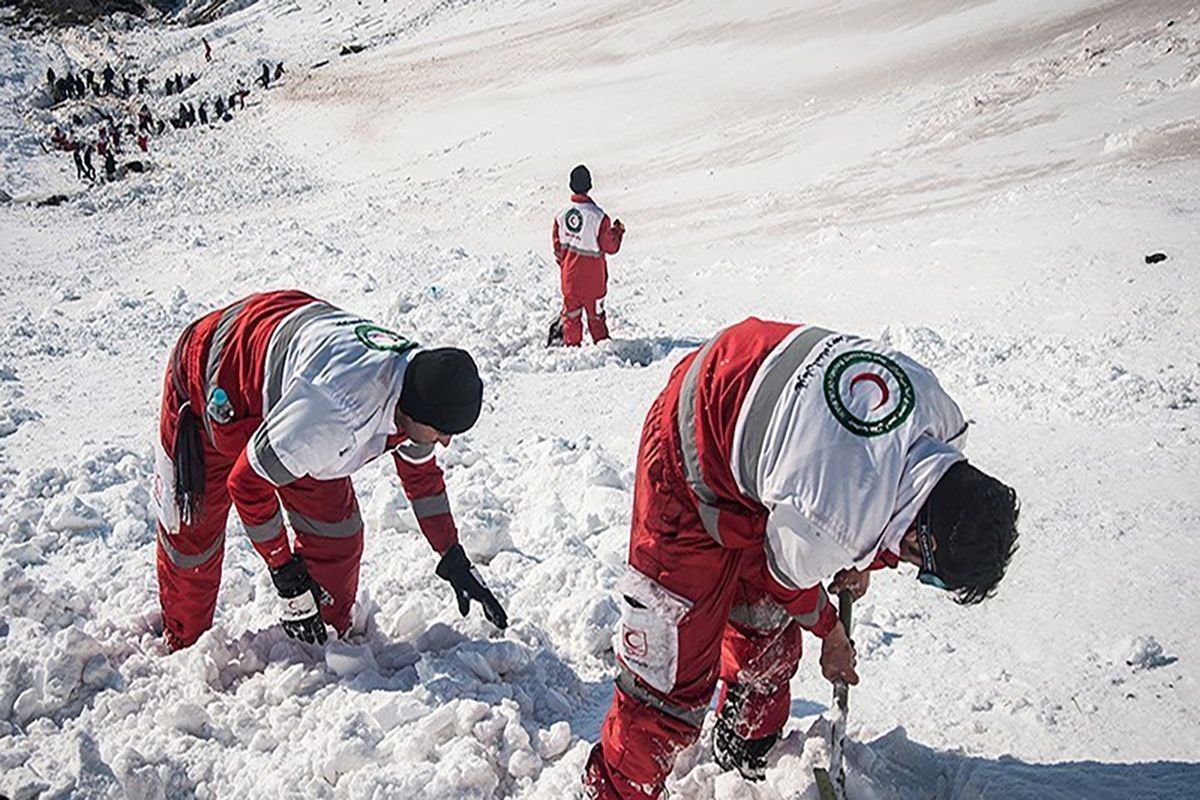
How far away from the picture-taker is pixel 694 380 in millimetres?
2100

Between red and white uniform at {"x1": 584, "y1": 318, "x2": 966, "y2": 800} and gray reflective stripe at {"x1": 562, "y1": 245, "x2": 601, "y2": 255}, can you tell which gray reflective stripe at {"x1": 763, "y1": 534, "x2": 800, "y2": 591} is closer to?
Result: red and white uniform at {"x1": 584, "y1": 318, "x2": 966, "y2": 800}

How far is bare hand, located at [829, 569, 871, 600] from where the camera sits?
7.45ft

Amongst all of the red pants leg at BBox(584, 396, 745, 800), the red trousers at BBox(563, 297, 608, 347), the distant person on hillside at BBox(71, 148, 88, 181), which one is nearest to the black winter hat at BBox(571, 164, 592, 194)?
the red trousers at BBox(563, 297, 608, 347)

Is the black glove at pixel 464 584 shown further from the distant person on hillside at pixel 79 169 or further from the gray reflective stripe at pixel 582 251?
the distant person on hillside at pixel 79 169

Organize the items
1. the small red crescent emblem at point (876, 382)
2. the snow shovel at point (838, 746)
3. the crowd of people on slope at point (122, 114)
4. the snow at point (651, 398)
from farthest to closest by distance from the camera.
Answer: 1. the crowd of people on slope at point (122, 114)
2. the snow at point (651, 398)
3. the snow shovel at point (838, 746)
4. the small red crescent emblem at point (876, 382)

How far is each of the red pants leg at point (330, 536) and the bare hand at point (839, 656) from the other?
1.71m

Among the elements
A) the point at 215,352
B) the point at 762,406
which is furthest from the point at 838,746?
the point at 215,352

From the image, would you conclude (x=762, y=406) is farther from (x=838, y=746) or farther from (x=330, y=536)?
(x=330, y=536)

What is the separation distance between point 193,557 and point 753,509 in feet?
7.32

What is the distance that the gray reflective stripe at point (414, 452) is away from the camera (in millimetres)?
3023

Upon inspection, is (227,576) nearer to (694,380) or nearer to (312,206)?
(694,380)

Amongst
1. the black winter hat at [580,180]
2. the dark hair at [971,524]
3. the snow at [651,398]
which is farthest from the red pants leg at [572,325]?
the dark hair at [971,524]

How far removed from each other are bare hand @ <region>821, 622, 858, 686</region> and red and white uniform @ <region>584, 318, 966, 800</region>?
5 cm

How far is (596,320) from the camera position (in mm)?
6816
